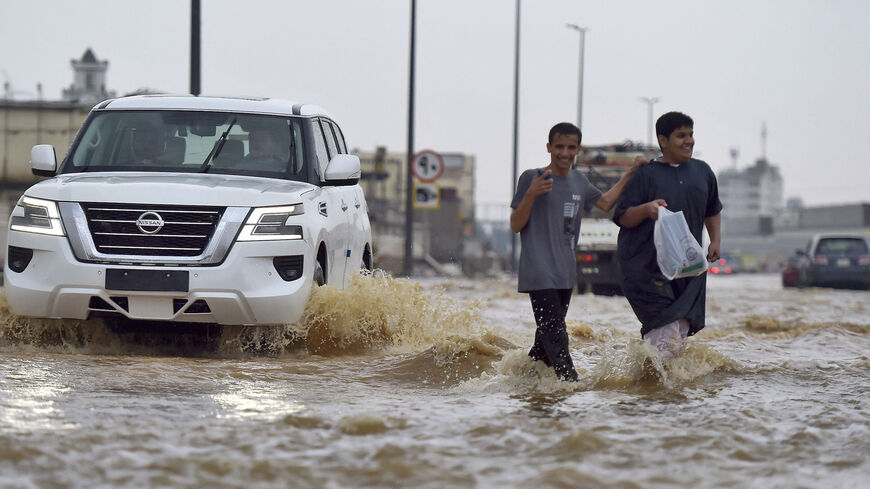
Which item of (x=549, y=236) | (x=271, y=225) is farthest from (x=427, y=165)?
(x=549, y=236)

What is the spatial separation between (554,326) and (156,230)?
8.99 ft

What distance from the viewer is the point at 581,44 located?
173 feet

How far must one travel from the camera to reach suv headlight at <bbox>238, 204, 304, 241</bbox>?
27.6 feet

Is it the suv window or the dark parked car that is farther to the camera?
the suv window

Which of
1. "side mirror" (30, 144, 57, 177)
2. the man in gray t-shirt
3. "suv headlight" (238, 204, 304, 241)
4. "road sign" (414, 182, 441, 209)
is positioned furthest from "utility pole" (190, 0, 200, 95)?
the man in gray t-shirt

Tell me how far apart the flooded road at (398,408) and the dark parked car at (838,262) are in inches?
788

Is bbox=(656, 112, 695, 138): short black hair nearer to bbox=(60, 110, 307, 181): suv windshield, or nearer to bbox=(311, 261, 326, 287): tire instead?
bbox=(311, 261, 326, 287): tire

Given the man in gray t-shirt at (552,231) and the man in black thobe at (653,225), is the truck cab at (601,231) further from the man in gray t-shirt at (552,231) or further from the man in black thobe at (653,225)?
the man in gray t-shirt at (552,231)

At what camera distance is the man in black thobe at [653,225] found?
7.49 metres

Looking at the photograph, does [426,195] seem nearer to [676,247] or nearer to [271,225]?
[271,225]

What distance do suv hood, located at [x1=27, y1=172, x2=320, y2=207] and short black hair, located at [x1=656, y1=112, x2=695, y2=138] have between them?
253 centimetres

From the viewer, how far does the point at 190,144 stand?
31.5 feet

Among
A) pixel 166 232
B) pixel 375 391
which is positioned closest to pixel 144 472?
pixel 375 391

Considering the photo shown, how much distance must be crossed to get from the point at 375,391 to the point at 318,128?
128 inches
